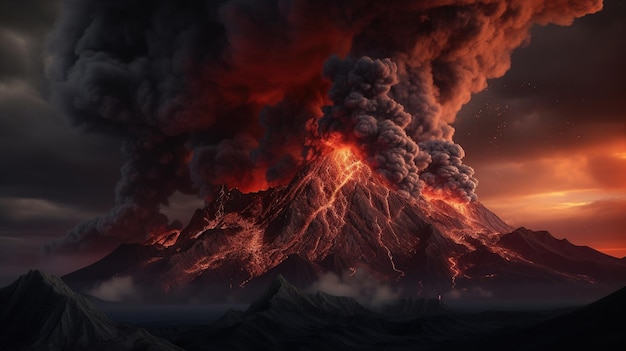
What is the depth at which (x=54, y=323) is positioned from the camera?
62.2m

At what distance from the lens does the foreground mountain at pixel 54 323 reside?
61.0 meters

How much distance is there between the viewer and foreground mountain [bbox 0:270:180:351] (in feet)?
200

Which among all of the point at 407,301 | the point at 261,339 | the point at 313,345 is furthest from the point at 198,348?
the point at 407,301

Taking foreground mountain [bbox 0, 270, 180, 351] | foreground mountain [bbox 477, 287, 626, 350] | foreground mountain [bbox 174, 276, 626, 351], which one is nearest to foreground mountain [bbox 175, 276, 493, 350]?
foreground mountain [bbox 174, 276, 626, 351]

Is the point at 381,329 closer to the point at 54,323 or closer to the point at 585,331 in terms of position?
the point at 585,331

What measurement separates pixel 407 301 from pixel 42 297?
101m

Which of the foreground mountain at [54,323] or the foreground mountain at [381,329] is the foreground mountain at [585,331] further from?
the foreground mountain at [54,323]

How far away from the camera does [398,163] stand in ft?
446

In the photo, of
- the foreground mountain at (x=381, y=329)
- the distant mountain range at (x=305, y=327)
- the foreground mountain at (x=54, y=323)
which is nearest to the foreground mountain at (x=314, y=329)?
the foreground mountain at (x=381, y=329)

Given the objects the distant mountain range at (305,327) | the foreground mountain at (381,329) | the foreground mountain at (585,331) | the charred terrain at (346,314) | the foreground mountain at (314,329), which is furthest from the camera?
the foreground mountain at (314,329)

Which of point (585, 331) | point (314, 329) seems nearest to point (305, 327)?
point (314, 329)

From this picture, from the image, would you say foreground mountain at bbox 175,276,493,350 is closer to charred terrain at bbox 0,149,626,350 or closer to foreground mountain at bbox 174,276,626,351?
foreground mountain at bbox 174,276,626,351

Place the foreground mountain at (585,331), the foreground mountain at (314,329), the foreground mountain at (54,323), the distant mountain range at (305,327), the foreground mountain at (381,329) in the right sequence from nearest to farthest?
the foreground mountain at (585,331), the foreground mountain at (381,329), the distant mountain range at (305,327), the foreground mountain at (54,323), the foreground mountain at (314,329)

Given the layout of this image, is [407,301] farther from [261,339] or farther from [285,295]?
[261,339]
